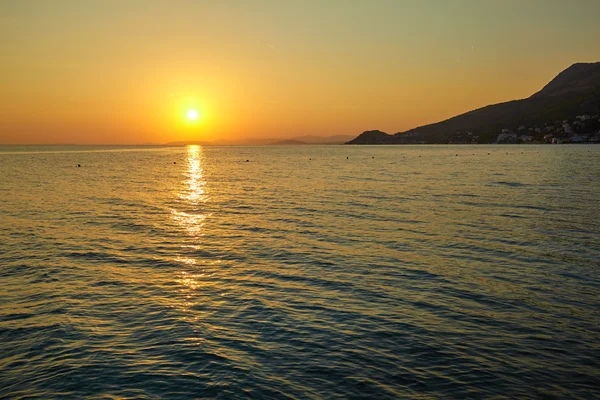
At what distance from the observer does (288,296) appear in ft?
70.4

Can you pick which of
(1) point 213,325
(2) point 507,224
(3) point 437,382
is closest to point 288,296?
(1) point 213,325

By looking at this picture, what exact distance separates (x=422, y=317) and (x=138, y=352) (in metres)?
11.4

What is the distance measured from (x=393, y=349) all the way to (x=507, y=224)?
28.1m

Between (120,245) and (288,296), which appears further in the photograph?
(120,245)

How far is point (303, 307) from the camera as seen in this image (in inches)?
787

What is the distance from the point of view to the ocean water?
13.8 metres

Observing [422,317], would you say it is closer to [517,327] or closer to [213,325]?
[517,327]

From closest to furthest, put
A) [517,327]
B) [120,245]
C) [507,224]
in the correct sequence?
[517,327]
[120,245]
[507,224]

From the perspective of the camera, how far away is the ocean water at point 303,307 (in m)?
13.8

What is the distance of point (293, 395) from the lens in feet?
42.3

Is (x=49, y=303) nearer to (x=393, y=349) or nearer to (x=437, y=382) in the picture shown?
(x=393, y=349)

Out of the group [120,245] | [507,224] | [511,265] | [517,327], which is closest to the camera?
[517,327]

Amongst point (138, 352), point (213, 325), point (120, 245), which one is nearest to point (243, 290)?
point (213, 325)

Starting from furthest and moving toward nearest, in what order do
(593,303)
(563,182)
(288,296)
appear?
(563,182) → (288,296) → (593,303)
